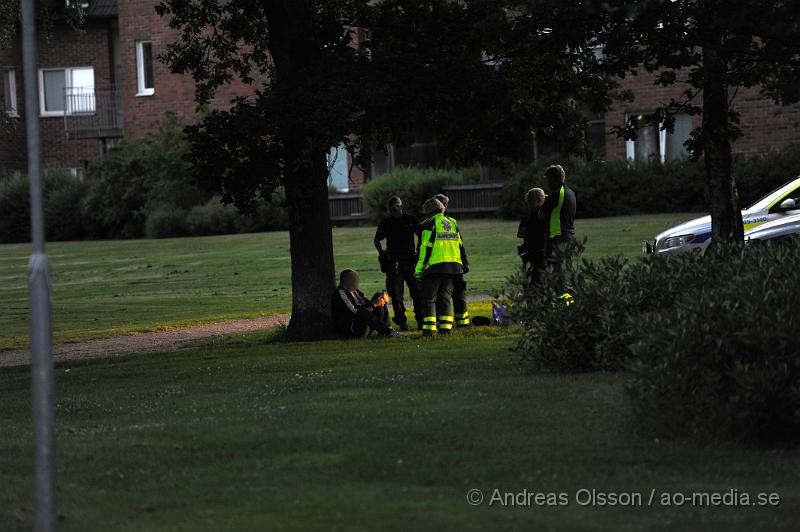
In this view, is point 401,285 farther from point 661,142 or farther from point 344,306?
point 661,142

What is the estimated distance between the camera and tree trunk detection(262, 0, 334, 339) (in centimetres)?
1509

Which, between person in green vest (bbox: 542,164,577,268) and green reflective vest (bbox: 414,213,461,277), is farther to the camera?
green reflective vest (bbox: 414,213,461,277)

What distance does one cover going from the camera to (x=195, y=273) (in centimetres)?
2870

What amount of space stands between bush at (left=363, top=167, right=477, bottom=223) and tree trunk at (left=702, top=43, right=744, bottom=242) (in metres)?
21.9

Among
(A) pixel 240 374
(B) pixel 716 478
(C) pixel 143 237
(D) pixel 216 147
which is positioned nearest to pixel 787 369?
(B) pixel 716 478

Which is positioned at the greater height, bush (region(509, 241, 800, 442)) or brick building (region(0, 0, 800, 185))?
brick building (region(0, 0, 800, 185))

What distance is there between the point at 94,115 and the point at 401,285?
32.2 metres

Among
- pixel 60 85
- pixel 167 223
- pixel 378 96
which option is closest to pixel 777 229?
pixel 378 96

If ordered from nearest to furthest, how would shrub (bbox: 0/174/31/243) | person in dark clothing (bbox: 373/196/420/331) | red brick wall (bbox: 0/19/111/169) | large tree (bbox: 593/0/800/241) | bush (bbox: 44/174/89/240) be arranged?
1. large tree (bbox: 593/0/800/241)
2. person in dark clothing (bbox: 373/196/420/331)
3. shrub (bbox: 0/174/31/243)
4. bush (bbox: 44/174/89/240)
5. red brick wall (bbox: 0/19/111/169)

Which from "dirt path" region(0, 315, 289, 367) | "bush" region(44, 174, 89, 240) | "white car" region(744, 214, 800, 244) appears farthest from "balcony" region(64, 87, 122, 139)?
"white car" region(744, 214, 800, 244)

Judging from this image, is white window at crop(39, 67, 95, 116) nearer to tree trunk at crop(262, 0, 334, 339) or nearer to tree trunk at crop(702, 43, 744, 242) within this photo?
tree trunk at crop(262, 0, 334, 339)

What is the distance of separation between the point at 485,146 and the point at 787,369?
822cm

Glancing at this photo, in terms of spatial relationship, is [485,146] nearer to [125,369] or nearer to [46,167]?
[125,369]

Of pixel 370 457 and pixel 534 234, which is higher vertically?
pixel 534 234
